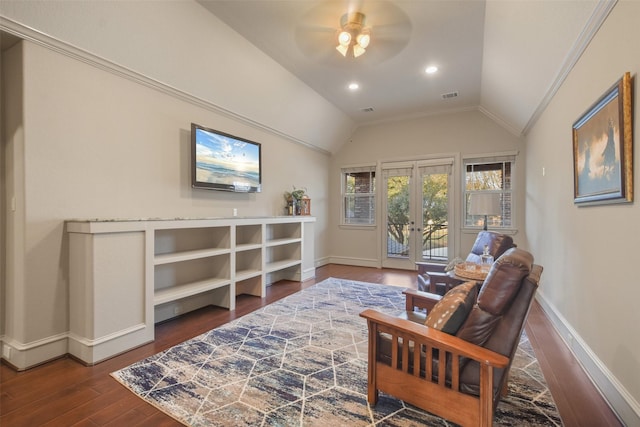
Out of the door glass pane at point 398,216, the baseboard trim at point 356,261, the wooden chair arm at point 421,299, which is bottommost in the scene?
the baseboard trim at point 356,261

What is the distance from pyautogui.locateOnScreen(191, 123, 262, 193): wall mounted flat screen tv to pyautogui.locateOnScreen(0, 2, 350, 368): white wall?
15 centimetres

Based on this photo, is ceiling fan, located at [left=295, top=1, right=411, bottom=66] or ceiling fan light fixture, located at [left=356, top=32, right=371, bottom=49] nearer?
ceiling fan, located at [left=295, top=1, right=411, bottom=66]

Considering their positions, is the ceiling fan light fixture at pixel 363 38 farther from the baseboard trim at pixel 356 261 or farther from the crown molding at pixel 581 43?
the baseboard trim at pixel 356 261

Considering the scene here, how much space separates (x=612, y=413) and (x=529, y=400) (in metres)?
0.44

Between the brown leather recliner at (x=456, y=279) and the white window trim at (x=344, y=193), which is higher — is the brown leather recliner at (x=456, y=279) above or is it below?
below

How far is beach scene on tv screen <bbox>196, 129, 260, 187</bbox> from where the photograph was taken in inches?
145

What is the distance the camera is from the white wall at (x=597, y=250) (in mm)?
1687

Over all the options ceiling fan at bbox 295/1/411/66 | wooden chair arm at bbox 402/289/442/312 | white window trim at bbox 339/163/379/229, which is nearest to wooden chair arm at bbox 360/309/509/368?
wooden chair arm at bbox 402/289/442/312

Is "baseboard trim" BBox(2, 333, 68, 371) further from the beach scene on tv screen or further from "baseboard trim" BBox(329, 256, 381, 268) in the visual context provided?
"baseboard trim" BBox(329, 256, 381, 268)

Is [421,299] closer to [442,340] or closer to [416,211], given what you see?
[442,340]

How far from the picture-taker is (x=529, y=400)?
190 cm

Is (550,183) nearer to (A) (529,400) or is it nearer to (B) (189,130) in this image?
(A) (529,400)

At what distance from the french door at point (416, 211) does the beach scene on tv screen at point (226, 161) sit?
3.20m

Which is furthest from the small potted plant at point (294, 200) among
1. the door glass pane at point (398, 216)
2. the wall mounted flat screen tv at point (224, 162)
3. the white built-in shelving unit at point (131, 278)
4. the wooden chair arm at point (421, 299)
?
the wooden chair arm at point (421, 299)
